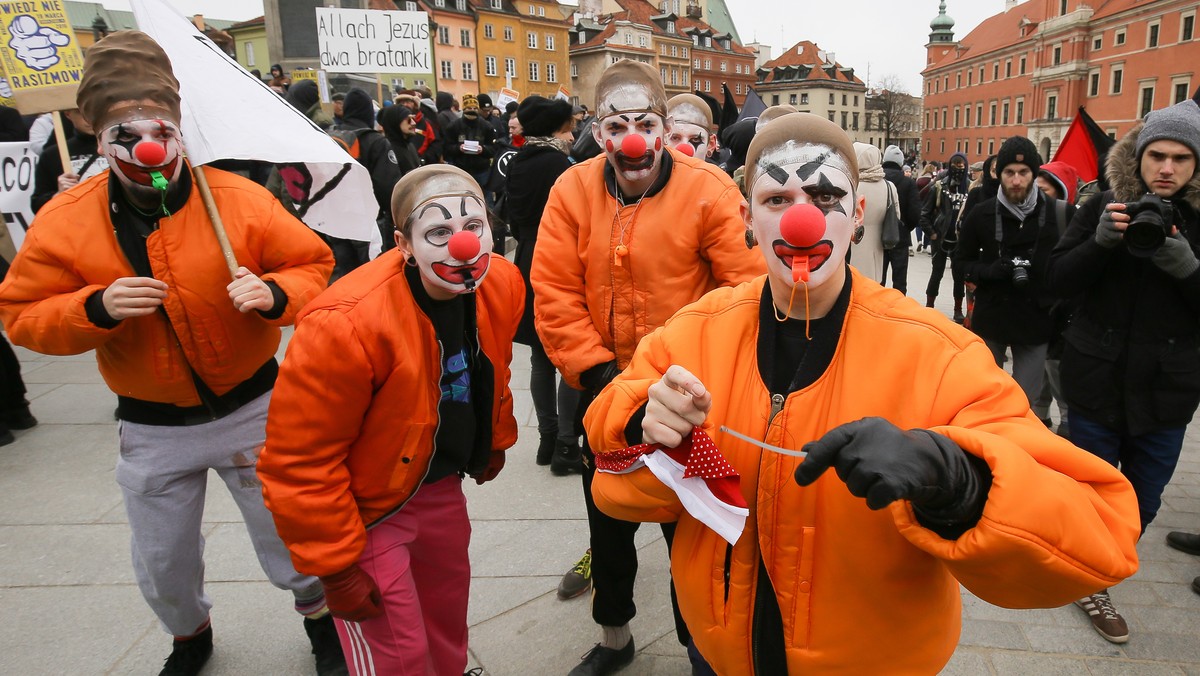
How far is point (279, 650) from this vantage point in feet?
9.86

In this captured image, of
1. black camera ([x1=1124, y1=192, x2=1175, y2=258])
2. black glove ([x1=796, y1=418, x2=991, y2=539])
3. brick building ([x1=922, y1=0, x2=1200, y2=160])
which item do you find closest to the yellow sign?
black glove ([x1=796, y1=418, x2=991, y2=539])

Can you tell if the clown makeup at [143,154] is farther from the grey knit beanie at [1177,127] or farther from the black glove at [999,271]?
the black glove at [999,271]

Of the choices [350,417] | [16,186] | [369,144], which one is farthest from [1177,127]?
[16,186]

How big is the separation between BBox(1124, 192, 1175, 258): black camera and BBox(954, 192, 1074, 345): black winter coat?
1.52 metres

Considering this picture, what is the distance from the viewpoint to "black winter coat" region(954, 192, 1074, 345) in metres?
4.36

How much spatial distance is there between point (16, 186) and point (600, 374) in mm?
3865

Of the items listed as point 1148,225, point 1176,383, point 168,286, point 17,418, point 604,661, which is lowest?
point 604,661

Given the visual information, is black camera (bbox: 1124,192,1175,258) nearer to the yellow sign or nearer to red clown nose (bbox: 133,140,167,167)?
red clown nose (bbox: 133,140,167,167)

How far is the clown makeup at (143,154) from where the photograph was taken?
2.40m

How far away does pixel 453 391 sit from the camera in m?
2.41

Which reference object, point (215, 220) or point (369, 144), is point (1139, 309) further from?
point (369, 144)

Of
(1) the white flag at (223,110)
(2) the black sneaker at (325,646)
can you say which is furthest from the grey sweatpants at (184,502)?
(1) the white flag at (223,110)

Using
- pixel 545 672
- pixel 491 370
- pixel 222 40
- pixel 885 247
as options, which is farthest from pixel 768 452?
pixel 222 40

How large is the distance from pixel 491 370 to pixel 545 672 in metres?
1.26
